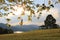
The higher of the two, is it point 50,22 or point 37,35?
point 50,22

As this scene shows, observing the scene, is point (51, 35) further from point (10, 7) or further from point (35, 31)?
point (10, 7)

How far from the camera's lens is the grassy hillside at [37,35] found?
349 cm

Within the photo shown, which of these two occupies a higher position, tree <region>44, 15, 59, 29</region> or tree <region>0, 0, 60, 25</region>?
tree <region>0, 0, 60, 25</region>

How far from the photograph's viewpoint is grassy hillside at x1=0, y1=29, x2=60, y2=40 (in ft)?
11.4

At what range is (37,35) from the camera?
11.8ft

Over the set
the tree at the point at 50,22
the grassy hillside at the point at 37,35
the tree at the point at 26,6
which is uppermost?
the tree at the point at 26,6

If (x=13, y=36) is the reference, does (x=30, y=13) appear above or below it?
above

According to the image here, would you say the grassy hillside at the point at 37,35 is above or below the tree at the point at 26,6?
below

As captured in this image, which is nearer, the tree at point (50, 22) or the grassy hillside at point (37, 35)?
the grassy hillside at point (37, 35)

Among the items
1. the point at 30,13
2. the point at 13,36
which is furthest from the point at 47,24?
the point at 13,36

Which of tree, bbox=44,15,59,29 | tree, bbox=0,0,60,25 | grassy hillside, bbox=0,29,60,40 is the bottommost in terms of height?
grassy hillside, bbox=0,29,60,40

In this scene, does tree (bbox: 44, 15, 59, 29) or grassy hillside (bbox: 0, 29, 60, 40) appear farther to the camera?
tree (bbox: 44, 15, 59, 29)

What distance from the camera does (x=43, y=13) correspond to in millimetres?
3635

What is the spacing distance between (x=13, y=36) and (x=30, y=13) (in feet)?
1.91
